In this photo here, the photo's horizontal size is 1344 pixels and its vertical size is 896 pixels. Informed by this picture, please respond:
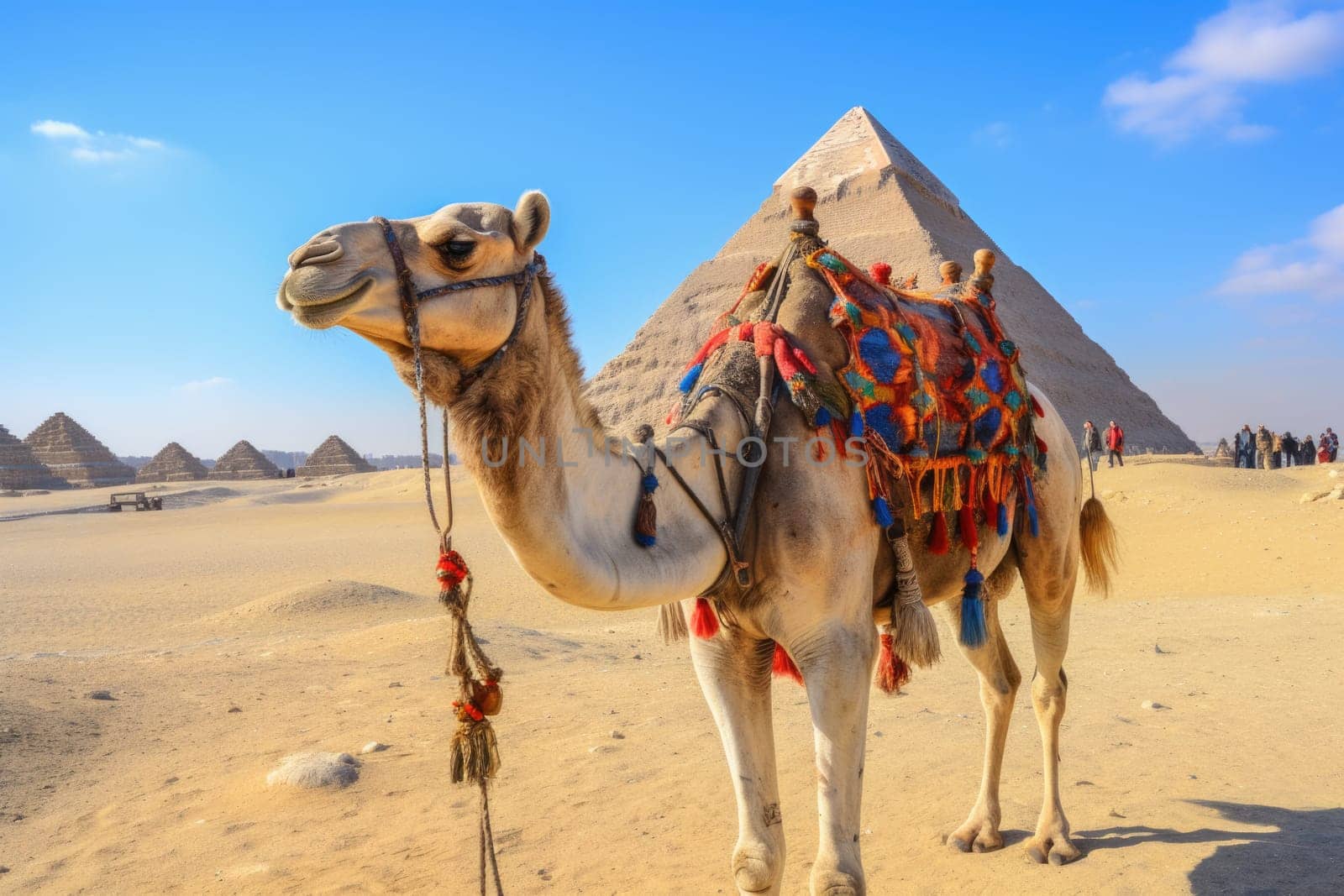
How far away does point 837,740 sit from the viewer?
218 centimetres

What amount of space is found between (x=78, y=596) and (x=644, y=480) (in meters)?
11.3

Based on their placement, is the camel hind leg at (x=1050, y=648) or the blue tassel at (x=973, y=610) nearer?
the blue tassel at (x=973, y=610)

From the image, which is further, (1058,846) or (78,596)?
(78,596)

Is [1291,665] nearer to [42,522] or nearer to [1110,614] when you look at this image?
[1110,614]

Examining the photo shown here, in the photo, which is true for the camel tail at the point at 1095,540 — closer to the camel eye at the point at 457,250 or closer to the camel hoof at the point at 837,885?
the camel hoof at the point at 837,885

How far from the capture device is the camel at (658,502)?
1728 mm

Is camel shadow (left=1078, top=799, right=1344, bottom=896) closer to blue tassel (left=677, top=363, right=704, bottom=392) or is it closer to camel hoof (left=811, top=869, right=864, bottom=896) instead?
camel hoof (left=811, top=869, right=864, bottom=896)

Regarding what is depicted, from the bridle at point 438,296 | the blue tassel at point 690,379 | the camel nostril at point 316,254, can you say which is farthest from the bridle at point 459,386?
the blue tassel at point 690,379

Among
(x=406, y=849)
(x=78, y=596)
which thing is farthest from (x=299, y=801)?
(x=78, y=596)

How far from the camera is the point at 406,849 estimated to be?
3.42 metres

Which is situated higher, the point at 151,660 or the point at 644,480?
the point at 644,480

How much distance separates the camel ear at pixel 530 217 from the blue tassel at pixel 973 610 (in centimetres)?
167

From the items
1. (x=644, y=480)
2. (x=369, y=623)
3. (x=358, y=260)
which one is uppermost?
(x=358, y=260)

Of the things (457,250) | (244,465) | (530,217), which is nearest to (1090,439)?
(530,217)
